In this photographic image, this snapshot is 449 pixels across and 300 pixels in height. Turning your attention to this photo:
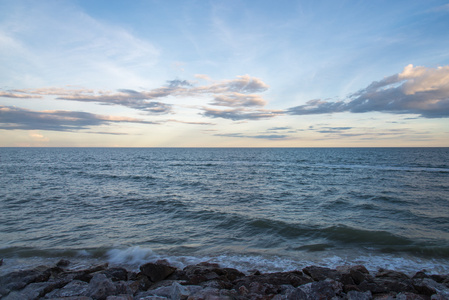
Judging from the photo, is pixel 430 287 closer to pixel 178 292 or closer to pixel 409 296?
pixel 409 296

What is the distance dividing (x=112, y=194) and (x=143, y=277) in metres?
15.4

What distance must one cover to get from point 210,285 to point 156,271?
164cm

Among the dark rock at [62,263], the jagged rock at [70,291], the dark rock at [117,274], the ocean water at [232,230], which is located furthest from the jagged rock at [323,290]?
the dark rock at [62,263]

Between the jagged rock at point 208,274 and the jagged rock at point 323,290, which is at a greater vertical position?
the jagged rock at point 323,290

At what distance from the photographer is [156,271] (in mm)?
6871

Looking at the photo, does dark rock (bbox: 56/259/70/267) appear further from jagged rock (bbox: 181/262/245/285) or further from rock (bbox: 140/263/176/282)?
jagged rock (bbox: 181/262/245/285)

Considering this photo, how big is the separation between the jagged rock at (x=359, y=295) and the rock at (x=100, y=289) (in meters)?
5.08

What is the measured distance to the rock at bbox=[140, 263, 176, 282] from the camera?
267 inches

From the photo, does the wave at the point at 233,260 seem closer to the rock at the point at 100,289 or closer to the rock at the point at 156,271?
the rock at the point at 156,271

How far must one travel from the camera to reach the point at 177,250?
9422 mm

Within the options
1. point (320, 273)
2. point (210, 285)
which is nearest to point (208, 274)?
point (210, 285)

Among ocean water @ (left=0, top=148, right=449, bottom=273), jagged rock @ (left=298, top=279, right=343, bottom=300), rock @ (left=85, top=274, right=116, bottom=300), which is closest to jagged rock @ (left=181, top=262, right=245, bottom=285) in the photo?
ocean water @ (left=0, top=148, right=449, bottom=273)

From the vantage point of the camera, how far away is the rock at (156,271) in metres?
6.79

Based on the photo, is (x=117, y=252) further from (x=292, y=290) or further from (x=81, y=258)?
(x=292, y=290)
